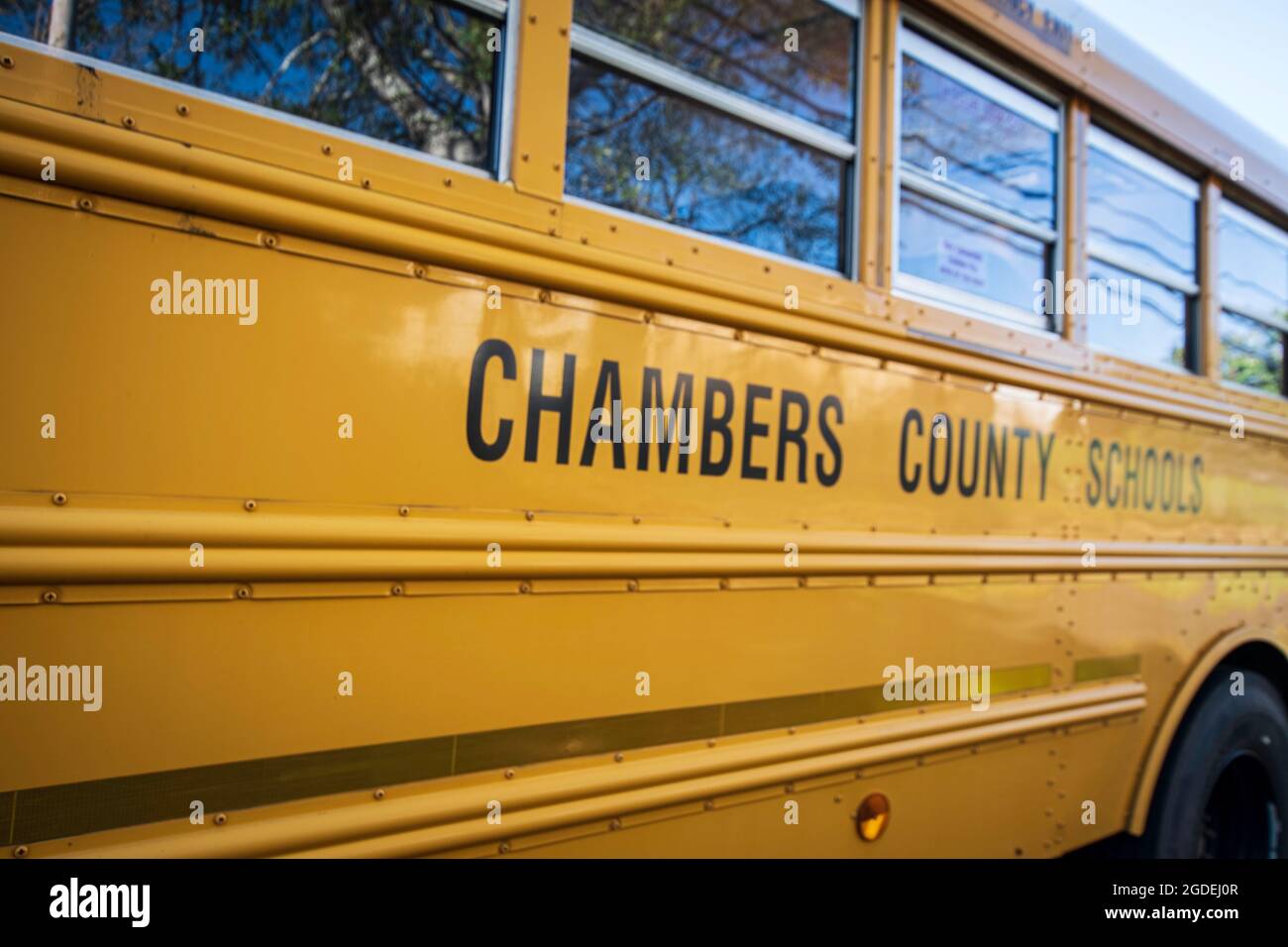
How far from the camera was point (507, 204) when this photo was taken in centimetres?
149

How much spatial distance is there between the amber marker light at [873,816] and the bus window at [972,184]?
1.13 m

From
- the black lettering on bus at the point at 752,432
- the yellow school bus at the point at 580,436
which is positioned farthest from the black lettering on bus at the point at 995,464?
the black lettering on bus at the point at 752,432

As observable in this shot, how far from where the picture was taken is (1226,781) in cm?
306

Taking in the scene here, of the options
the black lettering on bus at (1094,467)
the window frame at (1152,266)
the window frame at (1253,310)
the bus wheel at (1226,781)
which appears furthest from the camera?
the window frame at (1253,310)

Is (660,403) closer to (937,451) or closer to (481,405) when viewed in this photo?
(481,405)

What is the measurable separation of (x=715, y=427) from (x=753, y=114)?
0.65 metres

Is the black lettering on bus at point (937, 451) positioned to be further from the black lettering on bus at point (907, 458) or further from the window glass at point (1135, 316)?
the window glass at point (1135, 316)

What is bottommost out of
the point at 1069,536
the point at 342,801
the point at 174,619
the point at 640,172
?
the point at 342,801

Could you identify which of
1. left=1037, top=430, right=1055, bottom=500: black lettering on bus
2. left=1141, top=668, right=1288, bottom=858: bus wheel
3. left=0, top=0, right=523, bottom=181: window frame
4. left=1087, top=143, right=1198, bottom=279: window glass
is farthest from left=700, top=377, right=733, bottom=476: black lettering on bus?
left=1141, top=668, right=1288, bottom=858: bus wheel

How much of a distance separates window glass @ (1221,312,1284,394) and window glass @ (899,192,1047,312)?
1.14 m

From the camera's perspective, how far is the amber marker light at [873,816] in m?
1.97

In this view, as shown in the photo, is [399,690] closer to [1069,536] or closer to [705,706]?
[705,706]

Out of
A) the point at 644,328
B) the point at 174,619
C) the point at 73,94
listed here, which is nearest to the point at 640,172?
the point at 644,328
